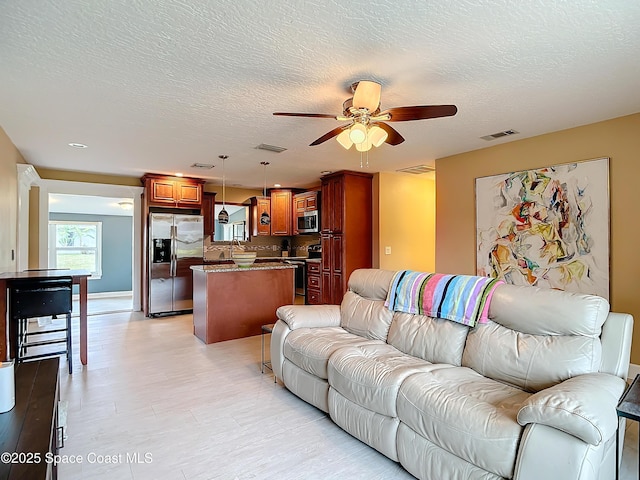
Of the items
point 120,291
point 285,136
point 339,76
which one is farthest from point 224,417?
point 120,291

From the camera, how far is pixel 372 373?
7.04 feet

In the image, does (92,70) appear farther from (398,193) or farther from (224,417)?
(398,193)

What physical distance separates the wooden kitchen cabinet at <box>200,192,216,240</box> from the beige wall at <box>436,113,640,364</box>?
4.35 metres

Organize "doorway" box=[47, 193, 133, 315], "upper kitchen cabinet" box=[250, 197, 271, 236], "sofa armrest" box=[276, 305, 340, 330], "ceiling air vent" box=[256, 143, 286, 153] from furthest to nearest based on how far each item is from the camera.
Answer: "doorway" box=[47, 193, 133, 315] → "upper kitchen cabinet" box=[250, 197, 271, 236] → "ceiling air vent" box=[256, 143, 286, 153] → "sofa armrest" box=[276, 305, 340, 330]

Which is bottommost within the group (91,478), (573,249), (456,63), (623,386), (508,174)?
(91,478)

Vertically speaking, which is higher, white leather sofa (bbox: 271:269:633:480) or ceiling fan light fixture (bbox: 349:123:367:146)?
ceiling fan light fixture (bbox: 349:123:367:146)

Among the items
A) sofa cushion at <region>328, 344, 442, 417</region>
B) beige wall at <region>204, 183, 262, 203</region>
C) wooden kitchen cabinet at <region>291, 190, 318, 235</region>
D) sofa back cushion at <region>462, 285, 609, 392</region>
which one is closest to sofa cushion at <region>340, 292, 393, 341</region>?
sofa cushion at <region>328, 344, 442, 417</region>

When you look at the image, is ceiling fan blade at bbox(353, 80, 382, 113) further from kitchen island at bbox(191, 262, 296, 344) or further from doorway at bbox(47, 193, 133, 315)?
doorway at bbox(47, 193, 133, 315)

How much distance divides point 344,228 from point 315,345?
3.50m

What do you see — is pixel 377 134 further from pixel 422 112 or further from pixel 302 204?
pixel 302 204

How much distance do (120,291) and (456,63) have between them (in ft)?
29.3

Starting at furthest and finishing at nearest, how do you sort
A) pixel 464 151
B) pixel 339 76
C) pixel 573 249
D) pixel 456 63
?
pixel 464 151
pixel 573 249
pixel 339 76
pixel 456 63

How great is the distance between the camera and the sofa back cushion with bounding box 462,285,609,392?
6.12 ft

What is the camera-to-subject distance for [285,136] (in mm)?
3998
